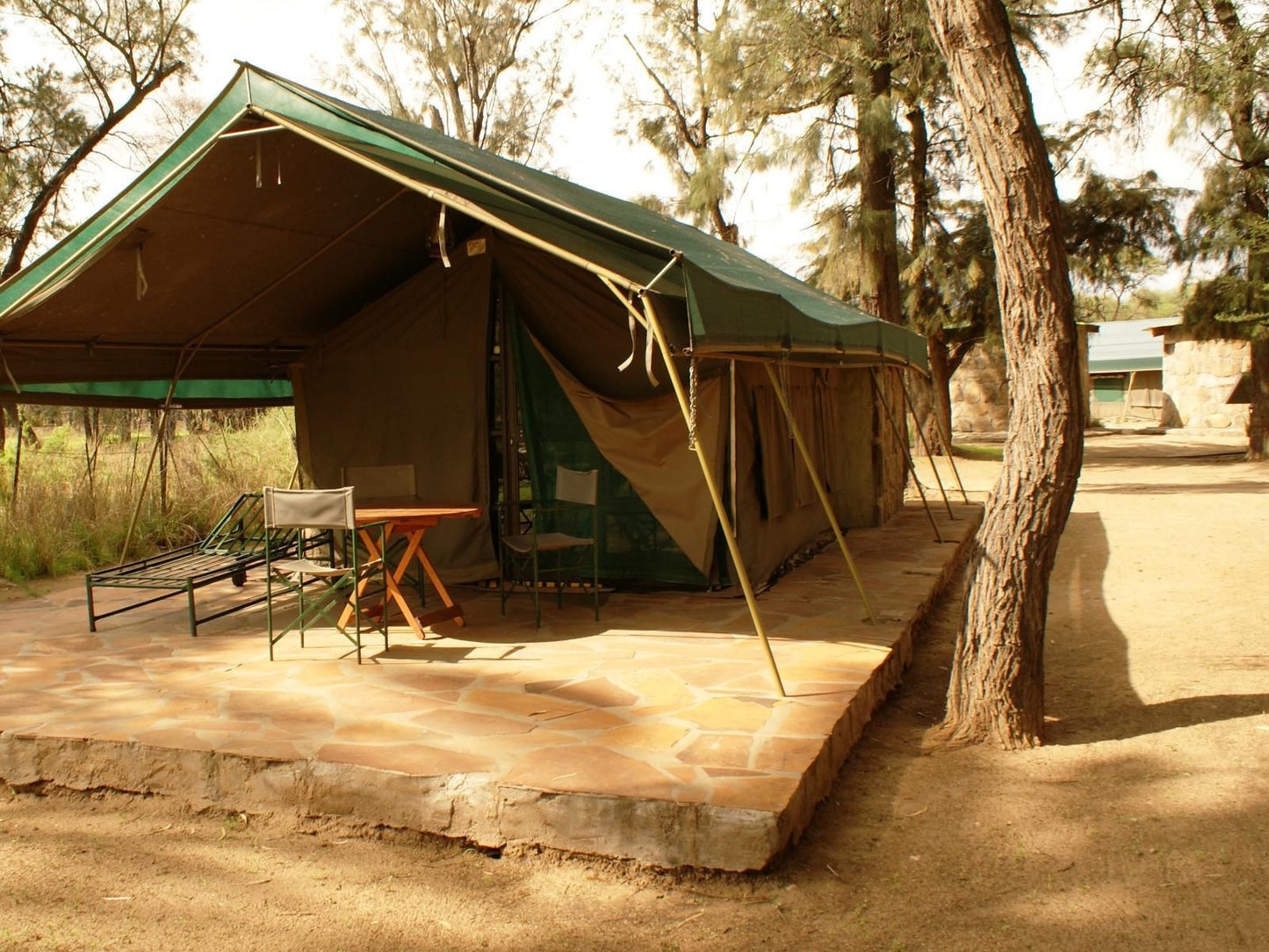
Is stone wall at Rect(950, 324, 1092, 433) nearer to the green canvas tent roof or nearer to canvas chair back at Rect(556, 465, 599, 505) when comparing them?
the green canvas tent roof

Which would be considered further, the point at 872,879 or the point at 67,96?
the point at 67,96

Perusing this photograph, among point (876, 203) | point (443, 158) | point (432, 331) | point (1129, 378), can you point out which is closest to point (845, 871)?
point (443, 158)

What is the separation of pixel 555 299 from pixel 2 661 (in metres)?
3.51

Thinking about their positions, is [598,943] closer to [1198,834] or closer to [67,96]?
[1198,834]

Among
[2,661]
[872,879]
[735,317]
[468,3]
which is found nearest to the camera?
[872,879]

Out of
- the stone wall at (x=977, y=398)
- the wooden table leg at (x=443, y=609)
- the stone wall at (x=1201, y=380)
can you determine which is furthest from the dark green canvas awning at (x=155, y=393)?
the stone wall at (x=1201, y=380)

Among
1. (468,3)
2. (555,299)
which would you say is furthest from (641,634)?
(468,3)

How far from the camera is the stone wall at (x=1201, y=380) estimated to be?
2366cm

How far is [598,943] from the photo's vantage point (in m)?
2.56

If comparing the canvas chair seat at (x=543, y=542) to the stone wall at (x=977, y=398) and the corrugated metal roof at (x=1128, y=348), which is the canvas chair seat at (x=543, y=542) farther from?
the corrugated metal roof at (x=1128, y=348)

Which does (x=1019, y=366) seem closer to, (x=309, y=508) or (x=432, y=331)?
(x=309, y=508)

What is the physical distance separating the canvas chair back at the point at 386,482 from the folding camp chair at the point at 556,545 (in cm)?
82

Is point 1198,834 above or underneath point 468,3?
underneath

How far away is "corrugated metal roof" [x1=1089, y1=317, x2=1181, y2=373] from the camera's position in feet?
95.2
